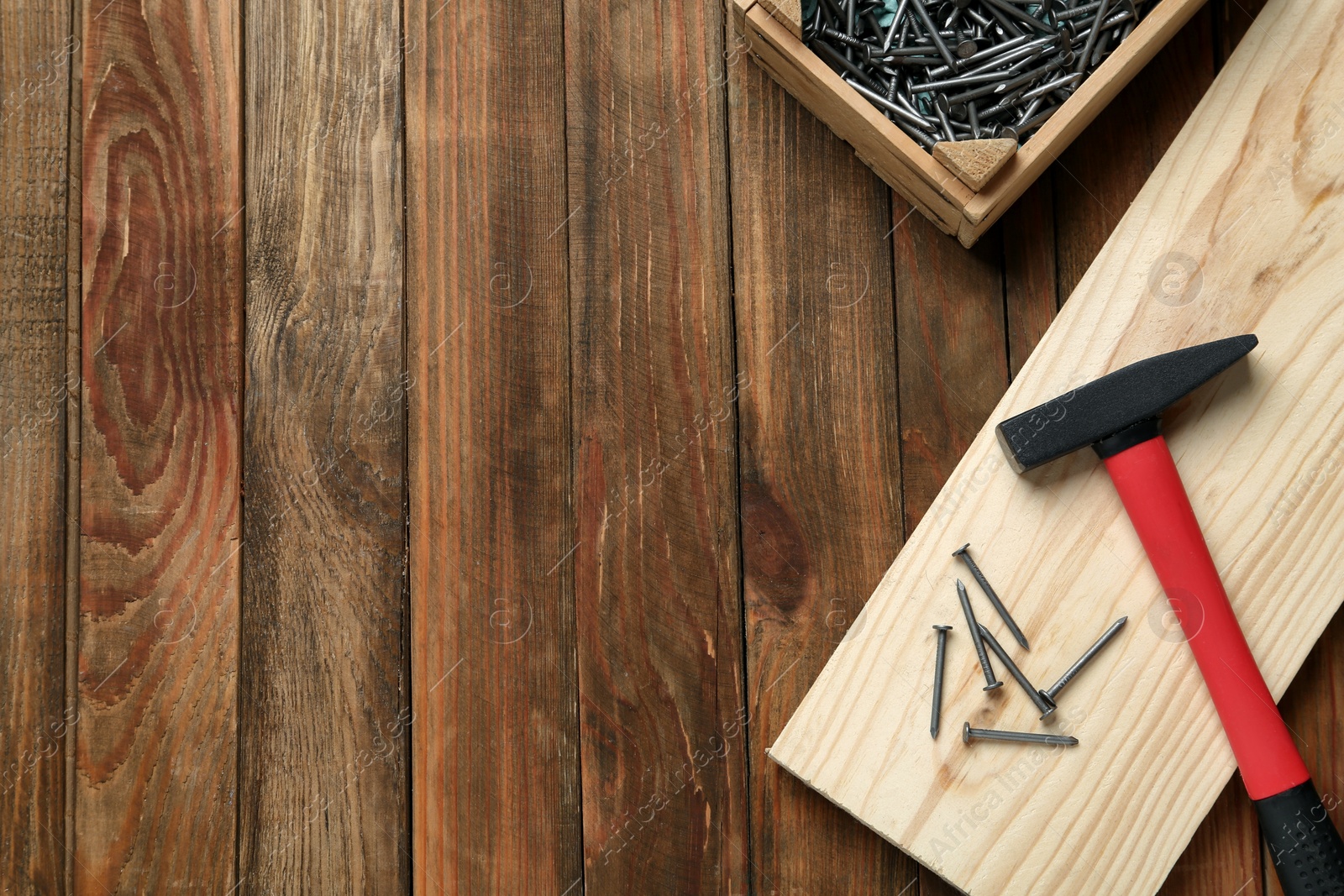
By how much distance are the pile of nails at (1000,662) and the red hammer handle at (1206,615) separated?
0.07 metres

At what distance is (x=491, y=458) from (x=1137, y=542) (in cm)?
72

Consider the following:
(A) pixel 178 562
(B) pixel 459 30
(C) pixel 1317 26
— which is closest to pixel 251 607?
(A) pixel 178 562

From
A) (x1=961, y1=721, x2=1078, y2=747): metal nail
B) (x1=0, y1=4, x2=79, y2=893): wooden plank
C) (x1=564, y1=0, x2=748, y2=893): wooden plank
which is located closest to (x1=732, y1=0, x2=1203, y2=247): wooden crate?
(x1=564, y1=0, x2=748, y2=893): wooden plank

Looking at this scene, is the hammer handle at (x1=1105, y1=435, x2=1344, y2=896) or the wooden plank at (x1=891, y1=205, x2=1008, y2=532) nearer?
the hammer handle at (x1=1105, y1=435, x2=1344, y2=896)

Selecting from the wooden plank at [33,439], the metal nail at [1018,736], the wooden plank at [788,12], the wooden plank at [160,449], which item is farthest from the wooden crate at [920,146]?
the wooden plank at [33,439]

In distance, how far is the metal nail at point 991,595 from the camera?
0.92 meters

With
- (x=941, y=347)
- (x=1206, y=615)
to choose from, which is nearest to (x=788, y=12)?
(x=941, y=347)

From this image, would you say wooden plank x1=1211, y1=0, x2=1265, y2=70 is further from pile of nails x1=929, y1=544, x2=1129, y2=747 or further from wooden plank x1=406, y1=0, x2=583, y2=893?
wooden plank x1=406, y1=0, x2=583, y2=893

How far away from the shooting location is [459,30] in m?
1.03

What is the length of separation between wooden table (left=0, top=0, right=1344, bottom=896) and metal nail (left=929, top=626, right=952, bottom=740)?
0.33 feet

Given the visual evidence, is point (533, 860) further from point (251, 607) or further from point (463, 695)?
point (251, 607)

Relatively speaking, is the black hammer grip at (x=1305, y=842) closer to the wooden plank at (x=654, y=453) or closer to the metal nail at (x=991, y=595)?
the metal nail at (x=991, y=595)

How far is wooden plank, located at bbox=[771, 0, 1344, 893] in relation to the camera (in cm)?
90

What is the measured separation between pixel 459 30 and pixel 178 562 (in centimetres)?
71
